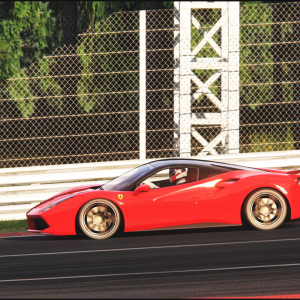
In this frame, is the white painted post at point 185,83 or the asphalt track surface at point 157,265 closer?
the asphalt track surface at point 157,265

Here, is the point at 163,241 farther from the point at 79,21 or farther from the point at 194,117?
the point at 79,21

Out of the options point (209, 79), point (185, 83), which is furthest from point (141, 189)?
point (209, 79)

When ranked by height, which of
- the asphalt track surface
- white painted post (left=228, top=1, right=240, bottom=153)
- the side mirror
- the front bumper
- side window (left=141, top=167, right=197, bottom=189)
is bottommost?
the asphalt track surface

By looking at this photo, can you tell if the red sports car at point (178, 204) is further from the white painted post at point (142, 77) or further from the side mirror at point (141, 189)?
the white painted post at point (142, 77)

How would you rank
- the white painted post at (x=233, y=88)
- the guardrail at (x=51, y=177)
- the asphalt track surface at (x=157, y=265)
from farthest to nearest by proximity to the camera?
the white painted post at (x=233, y=88) < the guardrail at (x=51, y=177) < the asphalt track surface at (x=157, y=265)

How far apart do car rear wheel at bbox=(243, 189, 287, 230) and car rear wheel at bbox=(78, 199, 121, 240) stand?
5.63 feet

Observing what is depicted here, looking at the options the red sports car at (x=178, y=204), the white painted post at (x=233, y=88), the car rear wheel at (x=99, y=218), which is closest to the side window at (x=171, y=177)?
the red sports car at (x=178, y=204)

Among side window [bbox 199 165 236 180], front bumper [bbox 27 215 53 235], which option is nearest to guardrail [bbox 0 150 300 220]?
front bumper [bbox 27 215 53 235]

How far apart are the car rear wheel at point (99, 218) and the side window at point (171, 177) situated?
63 centimetres

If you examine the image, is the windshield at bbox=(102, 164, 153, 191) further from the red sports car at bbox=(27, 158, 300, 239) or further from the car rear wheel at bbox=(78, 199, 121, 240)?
the car rear wheel at bbox=(78, 199, 121, 240)

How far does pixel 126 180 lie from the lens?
28.2 ft

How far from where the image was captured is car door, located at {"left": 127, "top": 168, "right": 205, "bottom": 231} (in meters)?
8.12

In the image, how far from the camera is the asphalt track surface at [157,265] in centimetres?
559

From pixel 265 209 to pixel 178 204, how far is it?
1.18m
